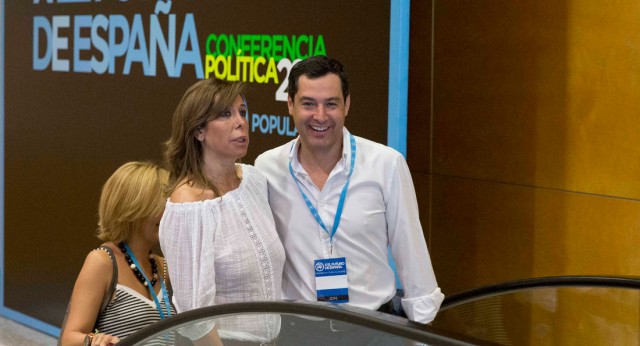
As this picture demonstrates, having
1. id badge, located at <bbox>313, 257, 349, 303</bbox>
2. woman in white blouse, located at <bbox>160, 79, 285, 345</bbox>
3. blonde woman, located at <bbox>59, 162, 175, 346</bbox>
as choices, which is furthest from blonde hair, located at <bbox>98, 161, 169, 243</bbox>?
id badge, located at <bbox>313, 257, 349, 303</bbox>

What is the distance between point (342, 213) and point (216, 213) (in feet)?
1.58

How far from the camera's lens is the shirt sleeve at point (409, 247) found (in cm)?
340

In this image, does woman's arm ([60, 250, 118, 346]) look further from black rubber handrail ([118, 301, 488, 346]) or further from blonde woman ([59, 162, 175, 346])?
black rubber handrail ([118, 301, 488, 346])

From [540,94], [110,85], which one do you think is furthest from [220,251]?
[110,85]

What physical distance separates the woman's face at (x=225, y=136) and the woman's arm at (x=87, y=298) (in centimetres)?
71

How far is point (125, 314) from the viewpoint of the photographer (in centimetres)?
368

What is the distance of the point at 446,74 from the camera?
495 centimetres

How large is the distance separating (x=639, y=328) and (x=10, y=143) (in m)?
5.12

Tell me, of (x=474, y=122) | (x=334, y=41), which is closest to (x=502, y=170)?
(x=474, y=122)

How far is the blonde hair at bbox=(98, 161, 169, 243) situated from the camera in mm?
3783

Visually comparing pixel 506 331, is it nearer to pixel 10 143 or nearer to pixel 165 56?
pixel 165 56

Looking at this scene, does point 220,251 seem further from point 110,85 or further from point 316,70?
point 110,85

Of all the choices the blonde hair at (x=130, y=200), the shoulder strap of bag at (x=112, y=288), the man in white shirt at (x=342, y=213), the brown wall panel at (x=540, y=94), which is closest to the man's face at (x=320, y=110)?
the man in white shirt at (x=342, y=213)

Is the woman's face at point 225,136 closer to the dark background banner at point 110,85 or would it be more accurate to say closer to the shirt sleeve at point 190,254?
the shirt sleeve at point 190,254
